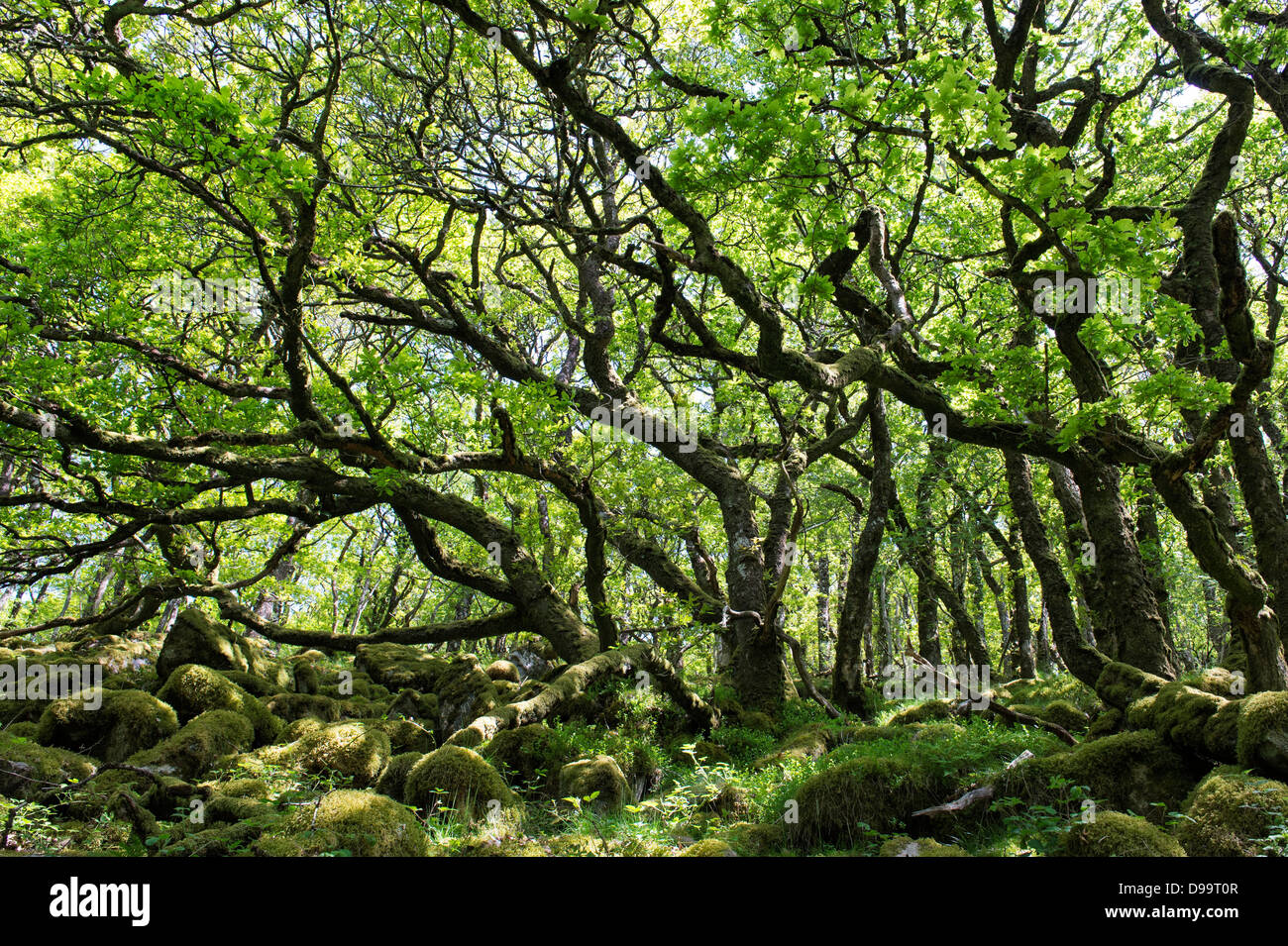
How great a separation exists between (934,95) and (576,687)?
6.62 m

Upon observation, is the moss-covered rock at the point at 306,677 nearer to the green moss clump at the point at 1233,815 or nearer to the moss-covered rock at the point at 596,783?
the moss-covered rock at the point at 596,783

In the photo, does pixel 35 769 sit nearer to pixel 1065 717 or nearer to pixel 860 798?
pixel 860 798

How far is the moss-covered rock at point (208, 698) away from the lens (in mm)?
7891

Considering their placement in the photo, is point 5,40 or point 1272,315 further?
point 1272,315

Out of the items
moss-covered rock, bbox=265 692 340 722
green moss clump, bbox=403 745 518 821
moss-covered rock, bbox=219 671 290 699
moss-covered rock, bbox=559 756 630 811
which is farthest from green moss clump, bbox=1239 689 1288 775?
moss-covered rock, bbox=219 671 290 699

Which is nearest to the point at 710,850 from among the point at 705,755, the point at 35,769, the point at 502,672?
the point at 705,755

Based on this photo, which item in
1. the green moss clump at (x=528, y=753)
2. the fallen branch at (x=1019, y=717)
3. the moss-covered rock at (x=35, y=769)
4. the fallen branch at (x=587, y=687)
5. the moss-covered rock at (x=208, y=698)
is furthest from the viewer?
the moss-covered rock at (x=208, y=698)

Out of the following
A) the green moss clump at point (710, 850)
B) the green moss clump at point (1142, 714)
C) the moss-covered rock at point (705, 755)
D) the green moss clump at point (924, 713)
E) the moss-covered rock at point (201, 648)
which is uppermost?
the moss-covered rock at point (201, 648)

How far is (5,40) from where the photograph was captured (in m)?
6.42

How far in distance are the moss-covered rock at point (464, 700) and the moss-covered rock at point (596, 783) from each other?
311 centimetres

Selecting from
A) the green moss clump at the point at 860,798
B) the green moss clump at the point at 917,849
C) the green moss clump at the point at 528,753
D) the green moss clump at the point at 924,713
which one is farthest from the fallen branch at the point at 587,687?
the green moss clump at the point at 917,849

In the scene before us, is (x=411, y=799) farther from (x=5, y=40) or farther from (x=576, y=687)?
(x=5, y=40)

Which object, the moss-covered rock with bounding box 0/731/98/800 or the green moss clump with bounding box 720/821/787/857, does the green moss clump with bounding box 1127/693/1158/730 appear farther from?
the moss-covered rock with bounding box 0/731/98/800
